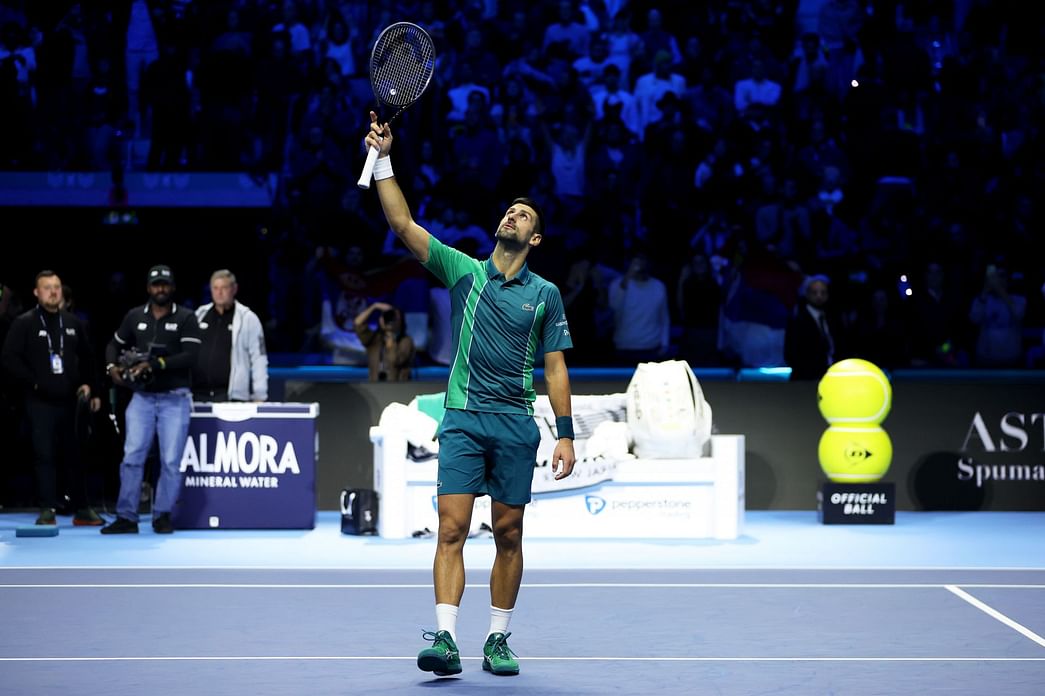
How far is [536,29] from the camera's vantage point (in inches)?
747

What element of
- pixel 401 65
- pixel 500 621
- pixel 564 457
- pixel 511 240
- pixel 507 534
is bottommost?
pixel 500 621

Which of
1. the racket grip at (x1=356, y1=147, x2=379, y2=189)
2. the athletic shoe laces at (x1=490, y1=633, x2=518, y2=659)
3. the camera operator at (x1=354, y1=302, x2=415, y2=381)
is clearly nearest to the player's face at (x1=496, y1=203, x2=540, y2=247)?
the racket grip at (x1=356, y1=147, x2=379, y2=189)

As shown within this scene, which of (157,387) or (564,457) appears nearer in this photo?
(564,457)

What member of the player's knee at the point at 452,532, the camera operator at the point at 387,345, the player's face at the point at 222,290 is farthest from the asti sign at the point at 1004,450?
the player's knee at the point at 452,532

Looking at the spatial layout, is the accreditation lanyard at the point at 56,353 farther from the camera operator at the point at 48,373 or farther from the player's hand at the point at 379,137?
the player's hand at the point at 379,137

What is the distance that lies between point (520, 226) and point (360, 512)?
5480mm

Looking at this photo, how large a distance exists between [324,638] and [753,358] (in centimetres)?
877

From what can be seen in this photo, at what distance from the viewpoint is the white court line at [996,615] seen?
7.03 metres

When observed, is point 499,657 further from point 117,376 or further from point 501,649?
point 117,376

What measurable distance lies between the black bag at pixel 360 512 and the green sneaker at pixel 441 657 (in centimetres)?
528

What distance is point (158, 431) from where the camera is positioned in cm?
1116

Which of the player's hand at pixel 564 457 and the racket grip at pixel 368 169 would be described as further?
the player's hand at pixel 564 457

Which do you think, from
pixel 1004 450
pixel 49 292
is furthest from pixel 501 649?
pixel 1004 450

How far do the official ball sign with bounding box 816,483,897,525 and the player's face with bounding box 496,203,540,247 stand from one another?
21.1 feet
